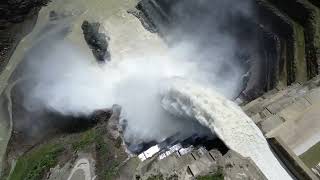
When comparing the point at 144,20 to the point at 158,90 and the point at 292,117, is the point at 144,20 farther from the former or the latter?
the point at 292,117

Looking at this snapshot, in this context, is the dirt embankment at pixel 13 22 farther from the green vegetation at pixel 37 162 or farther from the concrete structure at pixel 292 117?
the concrete structure at pixel 292 117

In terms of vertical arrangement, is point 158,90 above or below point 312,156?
below

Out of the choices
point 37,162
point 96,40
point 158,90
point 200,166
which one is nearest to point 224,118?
point 200,166

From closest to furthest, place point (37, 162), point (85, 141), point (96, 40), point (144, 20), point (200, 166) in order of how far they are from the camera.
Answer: point (200, 166)
point (37, 162)
point (85, 141)
point (96, 40)
point (144, 20)

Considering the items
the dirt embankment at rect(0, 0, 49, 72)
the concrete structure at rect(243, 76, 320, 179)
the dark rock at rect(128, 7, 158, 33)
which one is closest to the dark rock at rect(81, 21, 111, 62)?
the dark rock at rect(128, 7, 158, 33)

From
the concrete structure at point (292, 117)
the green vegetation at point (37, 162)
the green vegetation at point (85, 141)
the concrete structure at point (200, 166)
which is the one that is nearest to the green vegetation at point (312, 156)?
the concrete structure at point (292, 117)
